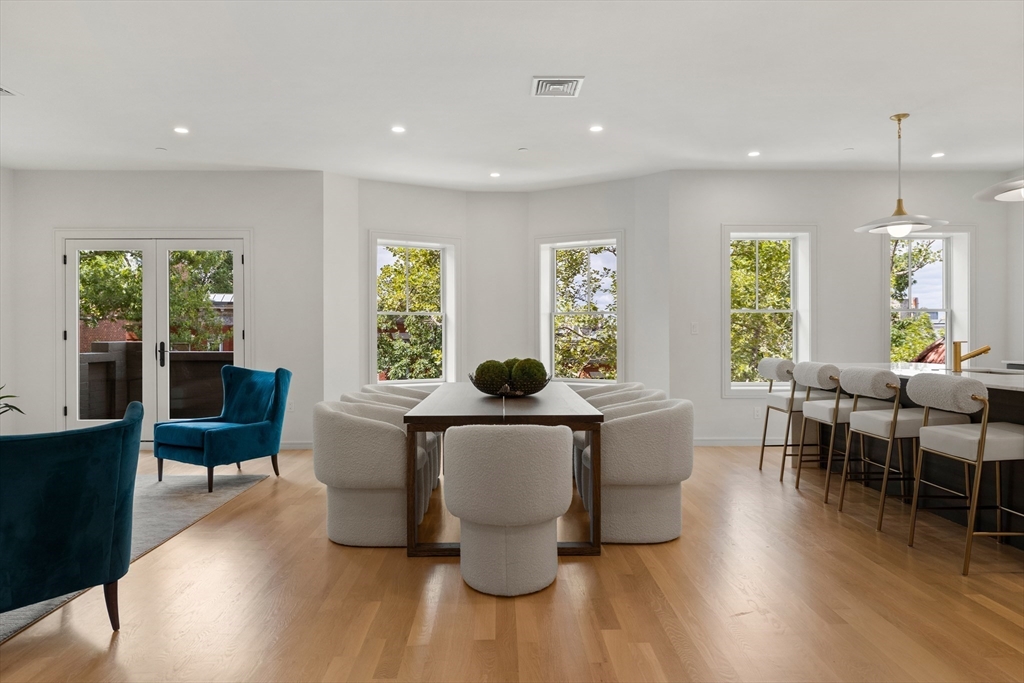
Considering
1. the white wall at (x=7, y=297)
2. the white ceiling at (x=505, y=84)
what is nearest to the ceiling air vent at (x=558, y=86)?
the white ceiling at (x=505, y=84)

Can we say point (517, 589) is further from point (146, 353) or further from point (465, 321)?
point (146, 353)

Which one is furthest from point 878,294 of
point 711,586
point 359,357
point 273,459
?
point 273,459

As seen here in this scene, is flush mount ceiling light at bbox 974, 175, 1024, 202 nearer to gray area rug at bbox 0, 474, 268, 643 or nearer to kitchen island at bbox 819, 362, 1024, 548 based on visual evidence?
kitchen island at bbox 819, 362, 1024, 548

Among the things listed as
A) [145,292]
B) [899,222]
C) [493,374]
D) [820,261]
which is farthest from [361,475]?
[820,261]

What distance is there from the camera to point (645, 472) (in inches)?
125

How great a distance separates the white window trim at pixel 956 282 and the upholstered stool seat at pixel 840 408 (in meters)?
2.24

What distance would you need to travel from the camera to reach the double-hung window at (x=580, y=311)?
7.04 meters

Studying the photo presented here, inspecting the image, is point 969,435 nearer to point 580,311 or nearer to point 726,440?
point 726,440

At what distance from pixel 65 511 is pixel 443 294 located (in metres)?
5.32

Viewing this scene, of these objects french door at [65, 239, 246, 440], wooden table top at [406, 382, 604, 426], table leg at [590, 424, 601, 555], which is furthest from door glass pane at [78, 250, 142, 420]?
table leg at [590, 424, 601, 555]

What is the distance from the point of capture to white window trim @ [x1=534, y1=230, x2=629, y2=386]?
22.1 ft

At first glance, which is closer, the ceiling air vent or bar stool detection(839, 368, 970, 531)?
bar stool detection(839, 368, 970, 531)

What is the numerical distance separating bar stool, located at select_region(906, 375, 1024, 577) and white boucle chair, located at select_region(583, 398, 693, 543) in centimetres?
116

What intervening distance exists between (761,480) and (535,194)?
3.99 m
